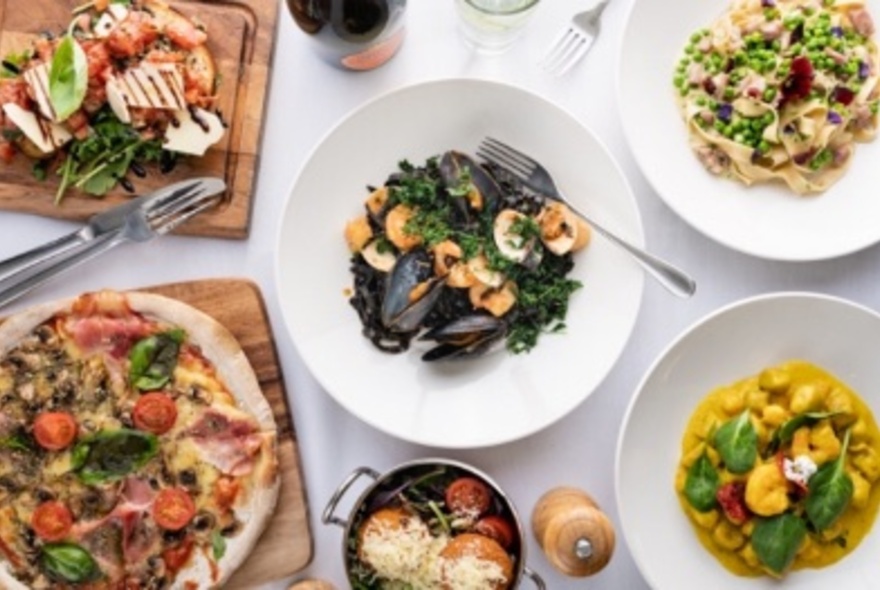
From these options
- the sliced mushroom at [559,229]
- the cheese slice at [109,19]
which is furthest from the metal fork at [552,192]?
the cheese slice at [109,19]

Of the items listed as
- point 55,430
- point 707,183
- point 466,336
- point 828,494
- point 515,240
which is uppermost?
point 707,183

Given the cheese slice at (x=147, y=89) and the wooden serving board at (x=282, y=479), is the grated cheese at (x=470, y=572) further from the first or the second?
the cheese slice at (x=147, y=89)

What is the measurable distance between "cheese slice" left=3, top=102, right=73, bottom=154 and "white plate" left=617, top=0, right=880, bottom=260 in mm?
1249

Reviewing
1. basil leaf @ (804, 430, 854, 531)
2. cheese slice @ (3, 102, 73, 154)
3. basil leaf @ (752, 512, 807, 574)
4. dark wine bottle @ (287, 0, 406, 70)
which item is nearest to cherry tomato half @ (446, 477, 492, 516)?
basil leaf @ (752, 512, 807, 574)

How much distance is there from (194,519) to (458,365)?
0.68 m

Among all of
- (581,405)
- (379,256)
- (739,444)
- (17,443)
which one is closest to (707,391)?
(739,444)

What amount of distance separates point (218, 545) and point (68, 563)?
327mm

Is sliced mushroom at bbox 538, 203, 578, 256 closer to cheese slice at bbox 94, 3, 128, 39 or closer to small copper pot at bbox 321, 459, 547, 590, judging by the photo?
small copper pot at bbox 321, 459, 547, 590

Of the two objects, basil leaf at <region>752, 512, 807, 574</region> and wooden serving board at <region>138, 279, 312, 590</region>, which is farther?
wooden serving board at <region>138, 279, 312, 590</region>

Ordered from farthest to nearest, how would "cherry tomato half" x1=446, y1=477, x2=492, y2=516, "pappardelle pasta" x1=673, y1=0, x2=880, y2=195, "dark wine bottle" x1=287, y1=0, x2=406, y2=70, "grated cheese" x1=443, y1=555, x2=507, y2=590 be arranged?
1. "pappardelle pasta" x1=673, y1=0, x2=880, y2=195
2. "cherry tomato half" x1=446, y1=477, x2=492, y2=516
3. "grated cheese" x1=443, y1=555, x2=507, y2=590
4. "dark wine bottle" x1=287, y1=0, x2=406, y2=70

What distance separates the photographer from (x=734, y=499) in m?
3.04

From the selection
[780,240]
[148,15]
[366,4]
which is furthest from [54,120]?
[780,240]

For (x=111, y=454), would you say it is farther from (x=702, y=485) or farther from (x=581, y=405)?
(x=702, y=485)

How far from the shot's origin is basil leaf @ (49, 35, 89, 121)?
2.95 meters
